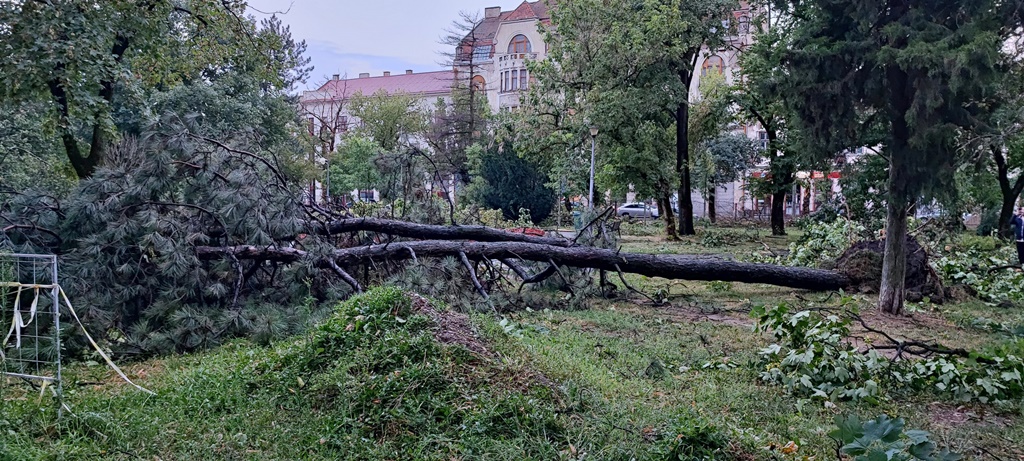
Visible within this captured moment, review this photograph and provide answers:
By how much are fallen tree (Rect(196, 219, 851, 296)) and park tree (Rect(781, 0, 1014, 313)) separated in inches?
80.4

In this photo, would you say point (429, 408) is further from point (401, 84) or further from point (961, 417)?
point (401, 84)

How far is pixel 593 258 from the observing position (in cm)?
912

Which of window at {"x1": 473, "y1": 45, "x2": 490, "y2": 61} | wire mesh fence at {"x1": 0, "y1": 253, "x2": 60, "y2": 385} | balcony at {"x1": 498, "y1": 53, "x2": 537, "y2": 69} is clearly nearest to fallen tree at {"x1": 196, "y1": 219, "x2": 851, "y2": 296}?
wire mesh fence at {"x1": 0, "y1": 253, "x2": 60, "y2": 385}

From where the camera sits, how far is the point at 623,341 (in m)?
6.41

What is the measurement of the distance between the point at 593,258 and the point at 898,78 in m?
4.17

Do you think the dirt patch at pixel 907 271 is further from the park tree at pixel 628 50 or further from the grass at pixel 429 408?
the park tree at pixel 628 50

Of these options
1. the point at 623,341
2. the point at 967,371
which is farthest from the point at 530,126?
the point at 967,371

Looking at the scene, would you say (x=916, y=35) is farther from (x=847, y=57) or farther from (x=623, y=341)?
(x=623, y=341)

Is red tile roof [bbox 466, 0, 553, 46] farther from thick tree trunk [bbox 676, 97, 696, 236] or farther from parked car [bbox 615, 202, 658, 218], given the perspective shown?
thick tree trunk [bbox 676, 97, 696, 236]

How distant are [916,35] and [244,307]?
24.5 ft

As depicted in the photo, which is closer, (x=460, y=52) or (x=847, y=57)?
(x=847, y=57)

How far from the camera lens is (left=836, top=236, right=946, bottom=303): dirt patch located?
9641 millimetres

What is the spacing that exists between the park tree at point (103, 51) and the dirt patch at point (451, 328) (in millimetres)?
4724

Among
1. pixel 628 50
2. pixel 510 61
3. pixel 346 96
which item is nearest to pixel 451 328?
pixel 628 50
